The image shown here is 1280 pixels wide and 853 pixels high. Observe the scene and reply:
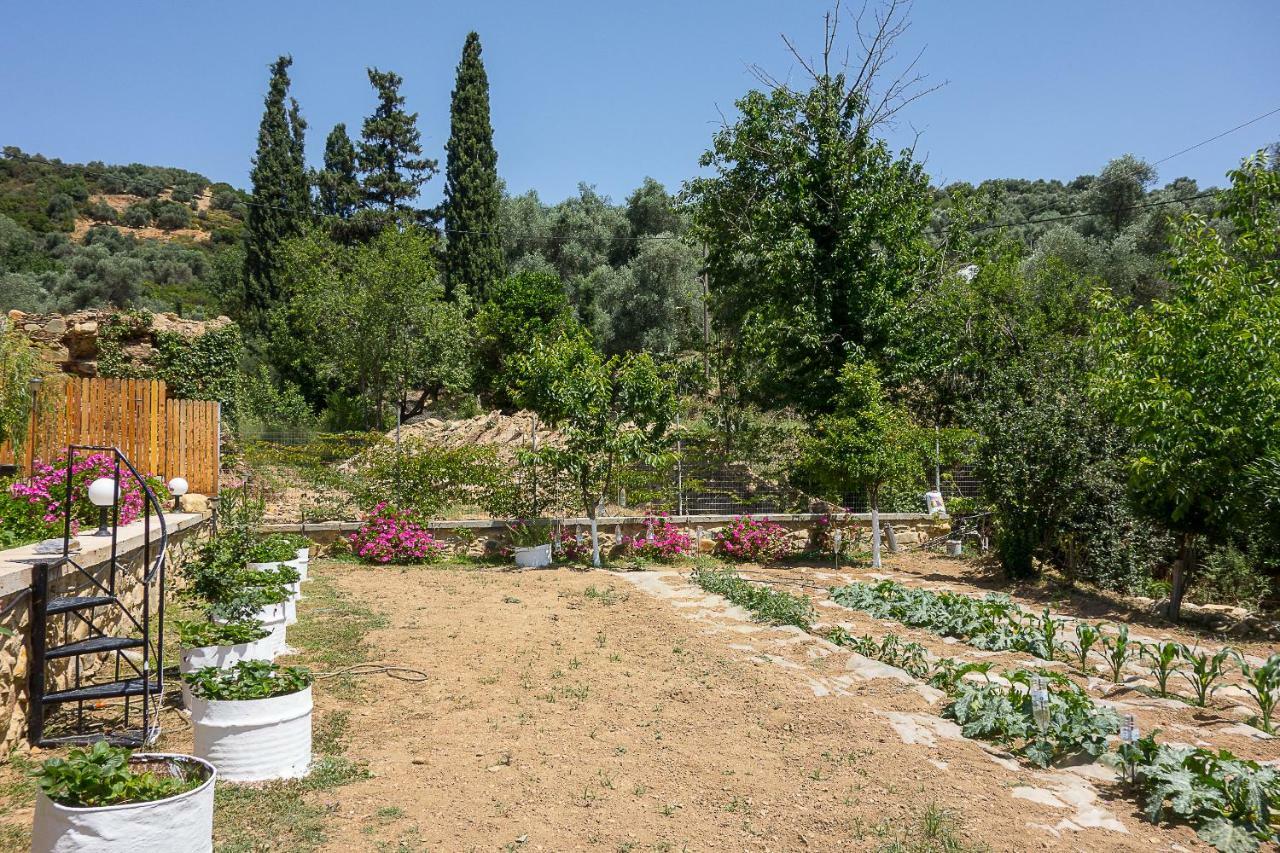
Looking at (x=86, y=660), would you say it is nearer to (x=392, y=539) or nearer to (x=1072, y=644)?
(x=392, y=539)

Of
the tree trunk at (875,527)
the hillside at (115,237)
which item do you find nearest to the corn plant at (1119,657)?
the tree trunk at (875,527)

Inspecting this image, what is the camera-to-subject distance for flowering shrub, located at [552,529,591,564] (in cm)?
1347

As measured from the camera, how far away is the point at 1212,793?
A: 13.3ft

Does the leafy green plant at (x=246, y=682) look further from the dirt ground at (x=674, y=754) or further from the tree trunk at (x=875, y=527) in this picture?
the tree trunk at (x=875, y=527)

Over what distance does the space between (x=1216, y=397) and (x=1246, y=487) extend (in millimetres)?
1028

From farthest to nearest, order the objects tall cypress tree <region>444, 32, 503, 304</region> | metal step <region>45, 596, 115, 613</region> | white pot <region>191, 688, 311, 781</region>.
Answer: tall cypress tree <region>444, 32, 503, 304</region> < metal step <region>45, 596, 115, 613</region> < white pot <region>191, 688, 311, 781</region>

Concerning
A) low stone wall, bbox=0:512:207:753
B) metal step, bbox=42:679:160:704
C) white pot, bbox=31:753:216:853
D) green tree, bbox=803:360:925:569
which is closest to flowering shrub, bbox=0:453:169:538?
low stone wall, bbox=0:512:207:753

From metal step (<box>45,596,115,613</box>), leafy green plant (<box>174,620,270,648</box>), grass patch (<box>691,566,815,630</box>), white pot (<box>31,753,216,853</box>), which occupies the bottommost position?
grass patch (<box>691,566,815,630</box>)

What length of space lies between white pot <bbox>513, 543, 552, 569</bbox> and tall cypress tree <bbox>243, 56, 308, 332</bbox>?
82.9ft

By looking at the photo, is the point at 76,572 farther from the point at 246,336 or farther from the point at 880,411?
the point at 246,336

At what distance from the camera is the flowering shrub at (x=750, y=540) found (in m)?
14.0

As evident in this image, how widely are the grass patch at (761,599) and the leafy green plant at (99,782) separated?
6.46 metres

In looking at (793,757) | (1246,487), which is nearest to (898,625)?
(1246,487)

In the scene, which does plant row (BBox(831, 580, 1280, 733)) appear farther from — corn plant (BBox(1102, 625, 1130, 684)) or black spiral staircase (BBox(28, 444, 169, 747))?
black spiral staircase (BBox(28, 444, 169, 747))
